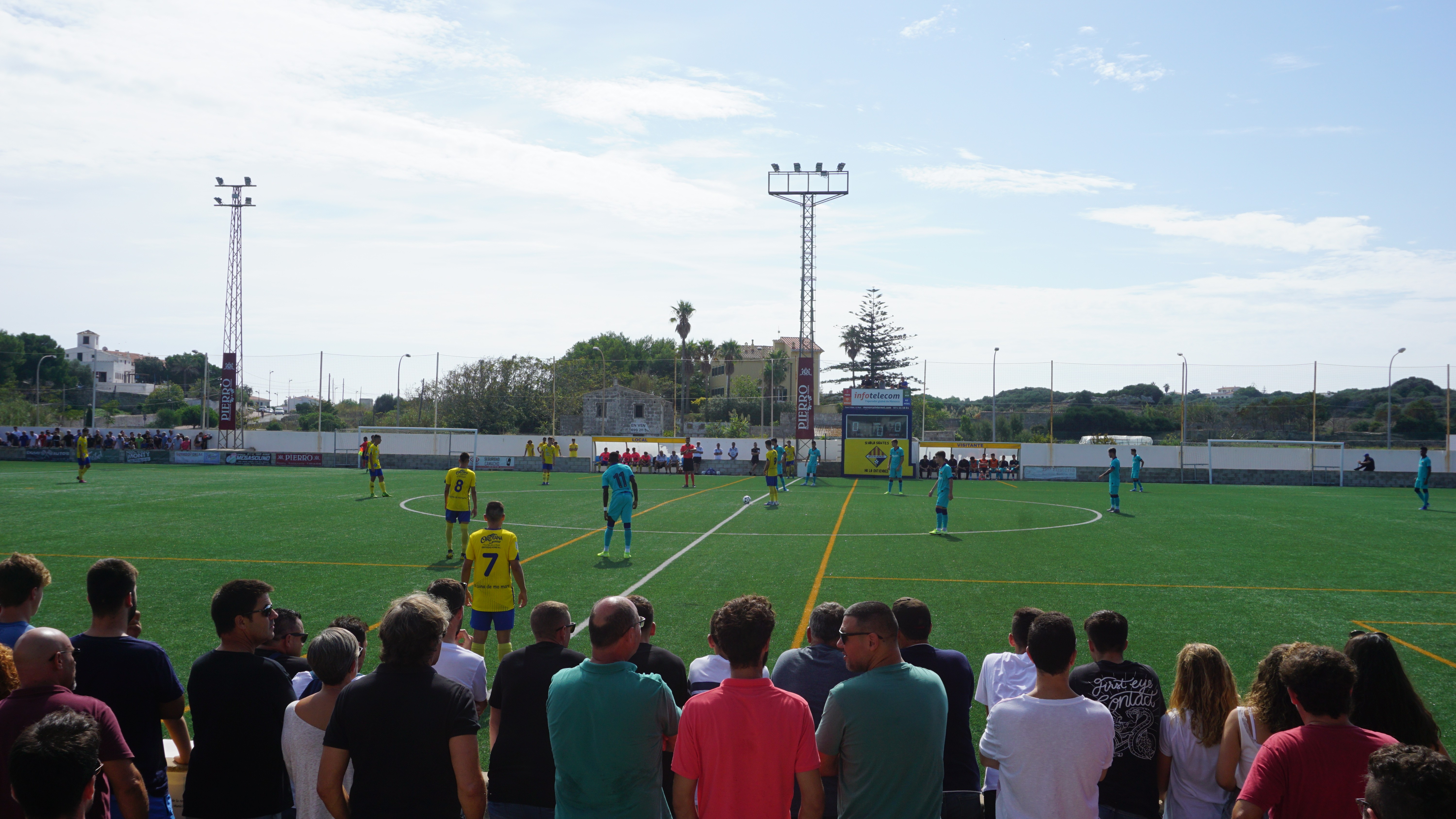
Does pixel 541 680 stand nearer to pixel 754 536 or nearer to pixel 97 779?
pixel 97 779

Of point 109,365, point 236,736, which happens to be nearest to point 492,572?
point 236,736

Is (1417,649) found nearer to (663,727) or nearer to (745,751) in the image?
(745,751)

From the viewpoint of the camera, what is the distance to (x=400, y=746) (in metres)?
3.50

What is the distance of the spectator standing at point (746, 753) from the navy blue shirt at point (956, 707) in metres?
1.19

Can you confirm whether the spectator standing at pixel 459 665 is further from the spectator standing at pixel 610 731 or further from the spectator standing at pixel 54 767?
the spectator standing at pixel 54 767

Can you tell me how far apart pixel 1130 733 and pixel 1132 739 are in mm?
29

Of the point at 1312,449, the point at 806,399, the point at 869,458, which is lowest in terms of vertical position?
the point at 869,458

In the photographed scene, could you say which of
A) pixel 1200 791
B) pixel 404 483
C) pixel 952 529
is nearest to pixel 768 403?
pixel 404 483

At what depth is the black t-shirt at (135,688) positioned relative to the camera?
3.99m

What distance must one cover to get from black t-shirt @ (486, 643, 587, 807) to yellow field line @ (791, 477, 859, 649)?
1599 millimetres

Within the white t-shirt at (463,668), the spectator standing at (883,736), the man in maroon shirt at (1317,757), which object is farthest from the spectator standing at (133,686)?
the man in maroon shirt at (1317,757)

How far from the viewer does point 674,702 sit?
3.89 meters

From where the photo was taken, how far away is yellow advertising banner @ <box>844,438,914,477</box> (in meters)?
43.2

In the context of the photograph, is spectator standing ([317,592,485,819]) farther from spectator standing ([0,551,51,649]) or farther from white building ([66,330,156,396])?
white building ([66,330,156,396])
